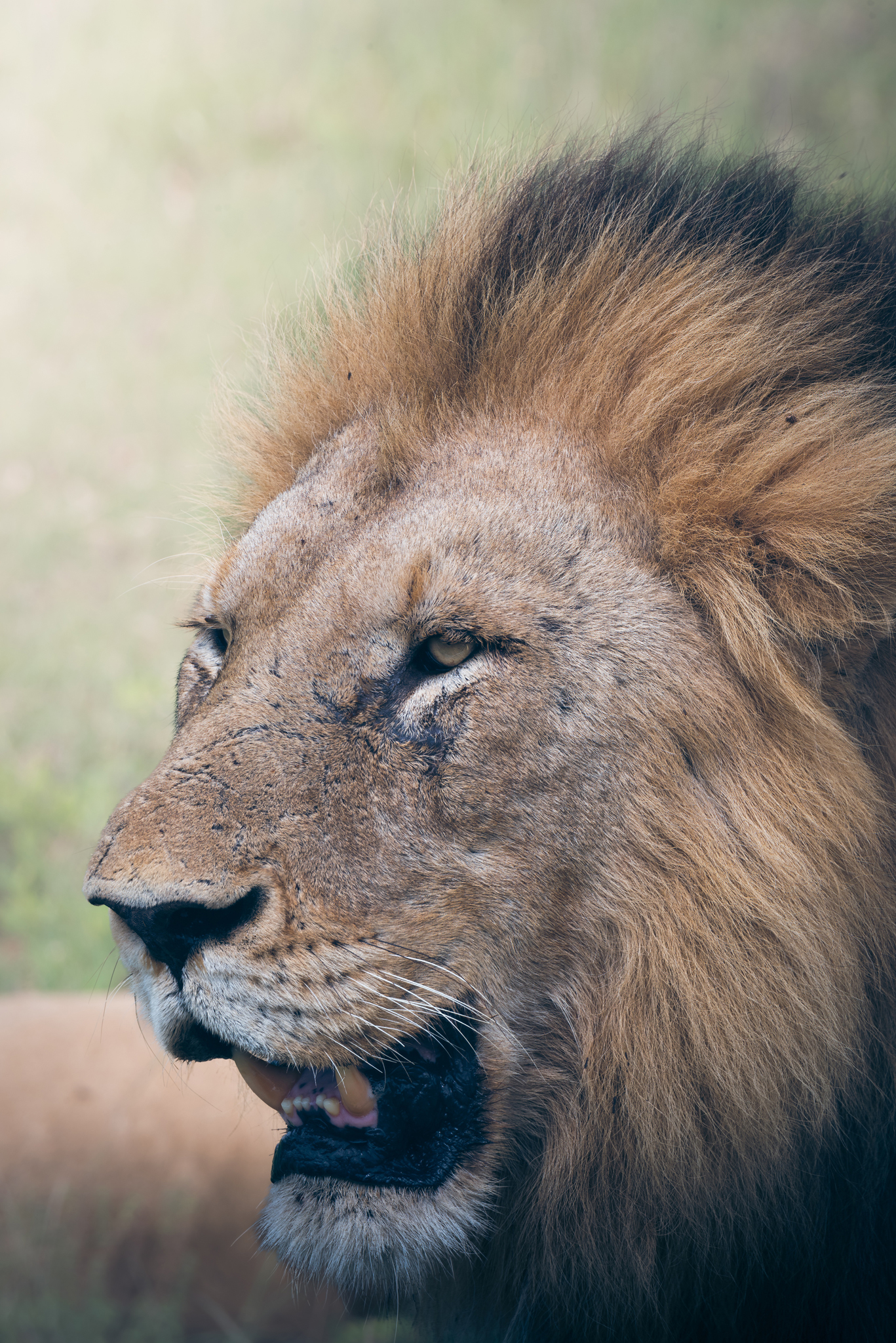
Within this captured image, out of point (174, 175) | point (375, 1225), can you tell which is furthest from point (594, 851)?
point (174, 175)

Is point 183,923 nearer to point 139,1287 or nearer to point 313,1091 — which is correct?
point 313,1091

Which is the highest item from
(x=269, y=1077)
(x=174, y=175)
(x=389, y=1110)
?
(x=174, y=175)

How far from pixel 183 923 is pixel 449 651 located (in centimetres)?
49

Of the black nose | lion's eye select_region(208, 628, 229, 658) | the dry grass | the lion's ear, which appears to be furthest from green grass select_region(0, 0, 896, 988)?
the lion's ear

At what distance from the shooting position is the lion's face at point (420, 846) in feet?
4.82

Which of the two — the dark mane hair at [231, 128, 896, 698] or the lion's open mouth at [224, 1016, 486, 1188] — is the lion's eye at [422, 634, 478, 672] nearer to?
the dark mane hair at [231, 128, 896, 698]

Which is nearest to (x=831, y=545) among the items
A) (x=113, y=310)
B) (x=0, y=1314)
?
(x=0, y=1314)

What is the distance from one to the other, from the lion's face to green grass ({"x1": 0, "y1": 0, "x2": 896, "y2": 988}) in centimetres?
260

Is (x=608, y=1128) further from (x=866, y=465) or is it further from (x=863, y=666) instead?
(x=866, y=465)

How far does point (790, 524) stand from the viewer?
1579mm

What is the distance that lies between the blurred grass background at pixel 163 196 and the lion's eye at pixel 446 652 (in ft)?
7.69

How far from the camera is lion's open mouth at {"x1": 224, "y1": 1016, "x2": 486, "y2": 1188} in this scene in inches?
61.6

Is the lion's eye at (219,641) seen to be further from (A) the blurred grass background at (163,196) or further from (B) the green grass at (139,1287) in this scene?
(A) the blurred grass background at (163,196)

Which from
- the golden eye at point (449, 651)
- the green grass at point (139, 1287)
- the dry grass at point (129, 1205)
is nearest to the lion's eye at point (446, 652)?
the golden eye at point (449, 651)
